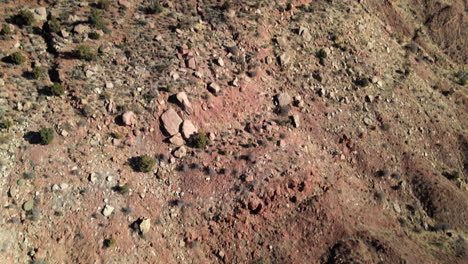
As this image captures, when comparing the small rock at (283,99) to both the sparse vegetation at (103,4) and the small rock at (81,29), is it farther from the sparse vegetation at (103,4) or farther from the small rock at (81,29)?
the small rock at (81,29)

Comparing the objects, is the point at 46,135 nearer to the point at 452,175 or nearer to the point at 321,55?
the point at 321,55

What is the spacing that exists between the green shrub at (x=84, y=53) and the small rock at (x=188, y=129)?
11.6 m

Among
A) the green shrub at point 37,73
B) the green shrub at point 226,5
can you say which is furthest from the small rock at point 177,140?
the green shrub at point 226,5

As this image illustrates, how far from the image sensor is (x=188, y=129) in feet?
98.6

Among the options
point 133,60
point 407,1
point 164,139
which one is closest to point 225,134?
point 164,139

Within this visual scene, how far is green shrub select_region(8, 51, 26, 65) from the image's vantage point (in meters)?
27.9

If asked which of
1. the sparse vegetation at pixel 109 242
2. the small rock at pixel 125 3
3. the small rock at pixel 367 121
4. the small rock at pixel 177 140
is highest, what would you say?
the small rock at pixel 125 3

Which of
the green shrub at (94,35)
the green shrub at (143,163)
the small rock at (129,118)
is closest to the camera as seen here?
the green shrub at (143,163)

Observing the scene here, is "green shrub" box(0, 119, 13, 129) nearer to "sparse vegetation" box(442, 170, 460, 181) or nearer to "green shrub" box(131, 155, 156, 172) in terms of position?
"green shrub" box(131, 155, 156, 172)

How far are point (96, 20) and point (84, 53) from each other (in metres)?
4.41

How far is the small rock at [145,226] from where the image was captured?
26359 mm

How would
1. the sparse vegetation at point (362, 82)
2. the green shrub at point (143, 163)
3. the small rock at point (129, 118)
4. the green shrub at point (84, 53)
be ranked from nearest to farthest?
1. the green shrub at point (143, 163)
2. the small rock at point (129, 118)
3. the green shrub at point (84, 53)
4. the sparse vegetation at point (362, 82)

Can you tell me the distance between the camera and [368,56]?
38.9 meters

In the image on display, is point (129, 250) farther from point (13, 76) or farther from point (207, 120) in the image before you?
point (13, 76)
